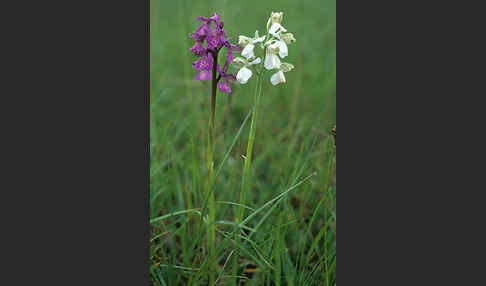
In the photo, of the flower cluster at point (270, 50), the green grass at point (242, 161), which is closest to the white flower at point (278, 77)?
the flower cluster at point (270, 50)

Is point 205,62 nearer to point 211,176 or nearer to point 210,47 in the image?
point 210,47

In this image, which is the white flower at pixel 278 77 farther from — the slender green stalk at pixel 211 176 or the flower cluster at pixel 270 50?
the slender green stalk at pixel 211 176

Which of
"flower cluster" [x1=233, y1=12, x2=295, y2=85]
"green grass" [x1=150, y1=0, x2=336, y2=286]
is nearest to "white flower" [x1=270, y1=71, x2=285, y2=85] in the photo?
"flower cluster" [x1=233, y1=12, x2=295, y2=85]

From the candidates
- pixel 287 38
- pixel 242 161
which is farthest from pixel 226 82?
pixel 242 161

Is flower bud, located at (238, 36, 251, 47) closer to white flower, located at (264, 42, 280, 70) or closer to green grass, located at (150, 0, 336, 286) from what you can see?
white flower, located at (264, 42, 280, 70)

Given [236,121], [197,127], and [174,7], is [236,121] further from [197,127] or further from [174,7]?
[174,7]

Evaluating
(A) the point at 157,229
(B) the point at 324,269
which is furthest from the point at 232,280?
(A) the point at 157,229

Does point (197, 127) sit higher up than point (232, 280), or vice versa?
point (197, 127)
